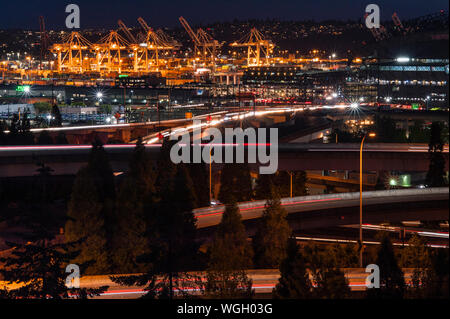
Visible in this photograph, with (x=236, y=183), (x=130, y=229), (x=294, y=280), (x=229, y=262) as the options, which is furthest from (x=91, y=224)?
A: (x=236, y=183)

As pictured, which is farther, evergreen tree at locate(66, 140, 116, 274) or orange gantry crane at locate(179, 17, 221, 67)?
orange gantry crane at locate(179, 17, 221, 67)

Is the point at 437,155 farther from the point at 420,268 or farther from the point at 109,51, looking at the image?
the point at 109,51

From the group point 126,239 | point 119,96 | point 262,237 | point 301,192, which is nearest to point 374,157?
point 301,192

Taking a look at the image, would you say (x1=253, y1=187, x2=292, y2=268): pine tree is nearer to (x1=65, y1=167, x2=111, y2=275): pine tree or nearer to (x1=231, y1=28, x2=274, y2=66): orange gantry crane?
(x1=65, y1=167, x2=111, y2=275): pine tree

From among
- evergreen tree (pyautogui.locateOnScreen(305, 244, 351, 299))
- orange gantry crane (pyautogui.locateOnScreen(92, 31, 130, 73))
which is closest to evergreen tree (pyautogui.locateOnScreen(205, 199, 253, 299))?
evergreen tree (pyautogui.locateOnScreen(305, 244, 351, 299))

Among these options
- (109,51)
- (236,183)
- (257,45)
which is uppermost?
(257,45)
